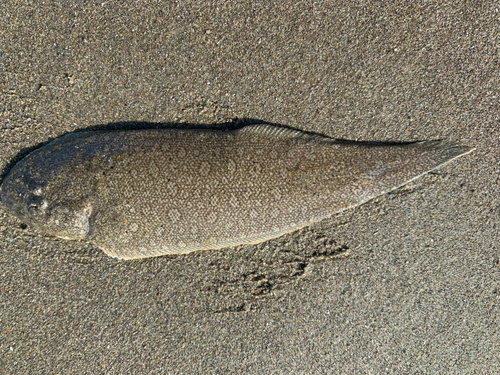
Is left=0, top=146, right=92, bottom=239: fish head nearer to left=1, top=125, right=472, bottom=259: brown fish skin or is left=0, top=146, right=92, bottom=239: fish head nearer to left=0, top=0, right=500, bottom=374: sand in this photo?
left=1, top=125, right=472, bottom=259: brown fish skin

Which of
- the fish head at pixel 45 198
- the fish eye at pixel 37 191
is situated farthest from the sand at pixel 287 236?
the fish eye at pixel 37 191

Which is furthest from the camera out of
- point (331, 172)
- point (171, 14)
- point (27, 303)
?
point (27, 303)

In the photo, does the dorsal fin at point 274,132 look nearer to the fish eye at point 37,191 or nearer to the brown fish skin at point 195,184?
the brown fish skin at point 195,184

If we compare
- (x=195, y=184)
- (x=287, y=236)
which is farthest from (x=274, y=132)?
(x=287, y=236)

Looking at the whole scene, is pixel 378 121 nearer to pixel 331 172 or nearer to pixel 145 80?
pixel 331 172

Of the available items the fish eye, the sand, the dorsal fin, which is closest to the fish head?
the fish eye

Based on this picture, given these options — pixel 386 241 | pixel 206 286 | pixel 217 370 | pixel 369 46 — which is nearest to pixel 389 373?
pixel 386 241
